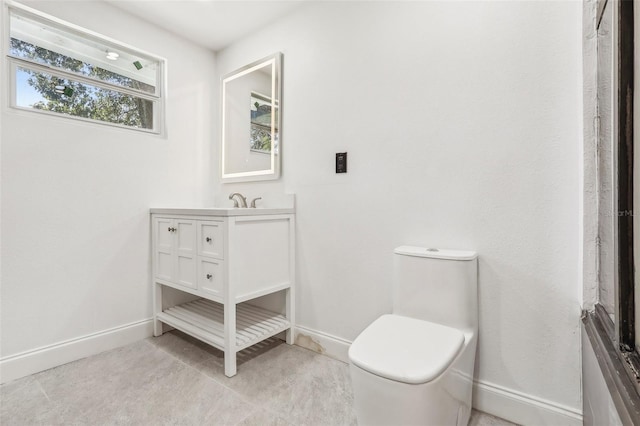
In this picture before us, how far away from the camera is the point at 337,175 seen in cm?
190

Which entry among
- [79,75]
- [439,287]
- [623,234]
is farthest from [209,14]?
[623,234]

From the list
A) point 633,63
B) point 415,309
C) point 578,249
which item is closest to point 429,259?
point 415,309

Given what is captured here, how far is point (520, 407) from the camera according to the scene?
51.8 inches

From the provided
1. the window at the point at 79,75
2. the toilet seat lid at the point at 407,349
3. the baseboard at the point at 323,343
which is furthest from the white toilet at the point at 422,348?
the window at the point at 79,75

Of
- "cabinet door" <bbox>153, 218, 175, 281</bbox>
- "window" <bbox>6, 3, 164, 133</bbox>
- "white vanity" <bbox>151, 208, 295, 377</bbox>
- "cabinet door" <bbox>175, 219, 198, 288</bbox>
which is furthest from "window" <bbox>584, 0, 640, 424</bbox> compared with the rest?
"window" <bbox>6, 3, 164, 133</bbox>

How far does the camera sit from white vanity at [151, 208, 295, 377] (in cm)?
171

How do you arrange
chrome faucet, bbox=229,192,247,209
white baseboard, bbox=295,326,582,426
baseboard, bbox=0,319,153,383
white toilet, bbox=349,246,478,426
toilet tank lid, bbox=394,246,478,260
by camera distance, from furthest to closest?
chrome faucet, bbox=229,192,247,209 → baseboard, bbox=0,319,153,383 → toilet tank lid, bbox=394,246,478,260 → white baseboard, bbox=295,326,582,426 → white toilet, bbox=349,246,478,426

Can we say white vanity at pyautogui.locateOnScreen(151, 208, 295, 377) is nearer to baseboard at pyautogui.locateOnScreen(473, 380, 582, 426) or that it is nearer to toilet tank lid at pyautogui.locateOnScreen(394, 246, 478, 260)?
toilet tank lid at pyautogui.locateOnScreen(394, 246, 478, 260)

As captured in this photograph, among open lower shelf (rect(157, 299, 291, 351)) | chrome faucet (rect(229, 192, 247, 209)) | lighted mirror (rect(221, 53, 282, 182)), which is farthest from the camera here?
chrome faucet (rect(229, 192, 247, 209))

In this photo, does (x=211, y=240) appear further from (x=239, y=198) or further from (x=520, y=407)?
(x=520, y=407)

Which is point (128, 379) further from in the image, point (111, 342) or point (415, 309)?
point (415, 309)

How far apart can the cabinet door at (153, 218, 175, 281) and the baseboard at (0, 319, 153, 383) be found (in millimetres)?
402

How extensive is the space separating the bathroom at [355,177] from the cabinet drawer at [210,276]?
1.62 feet

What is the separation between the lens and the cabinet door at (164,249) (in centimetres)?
206
